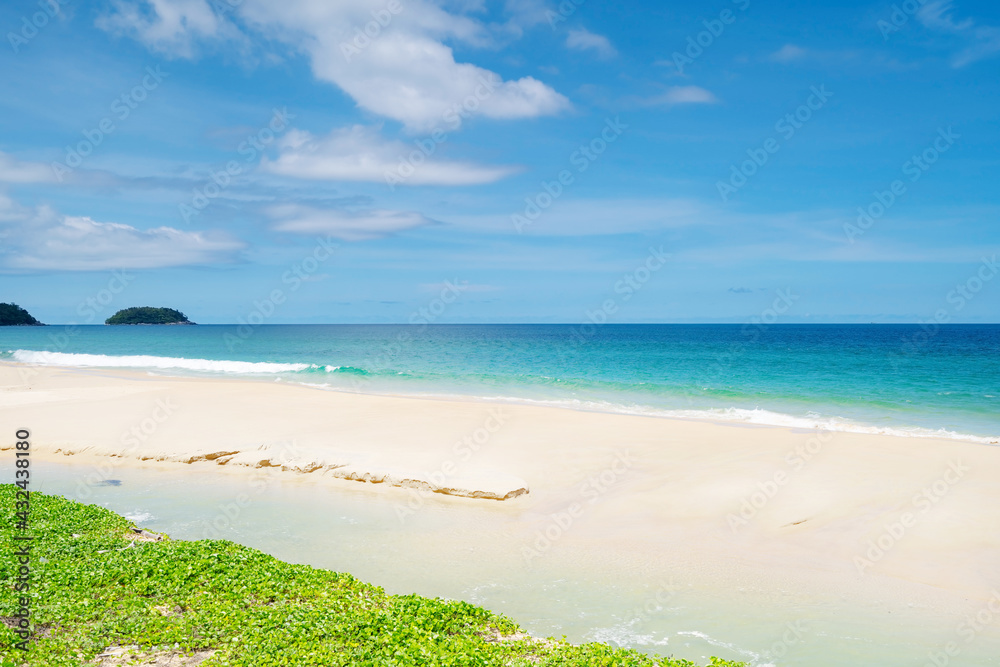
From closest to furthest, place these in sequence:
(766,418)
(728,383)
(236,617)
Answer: (236,617) → (766,418) → (728,383)

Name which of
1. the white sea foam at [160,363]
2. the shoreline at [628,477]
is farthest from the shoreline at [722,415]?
the white sea foam at [160,363]

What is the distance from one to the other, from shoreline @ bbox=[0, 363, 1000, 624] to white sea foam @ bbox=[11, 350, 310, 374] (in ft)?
73.3

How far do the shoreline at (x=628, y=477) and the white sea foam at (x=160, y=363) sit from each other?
22345mm

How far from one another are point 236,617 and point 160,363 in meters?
51.7

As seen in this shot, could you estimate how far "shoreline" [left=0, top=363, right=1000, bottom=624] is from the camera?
30.2ft

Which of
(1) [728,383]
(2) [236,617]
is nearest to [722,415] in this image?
(1) [728,383]

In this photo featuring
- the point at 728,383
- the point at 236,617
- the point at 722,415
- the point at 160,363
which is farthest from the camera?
the point at 160,363

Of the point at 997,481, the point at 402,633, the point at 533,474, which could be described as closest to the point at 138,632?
the point at 402,633

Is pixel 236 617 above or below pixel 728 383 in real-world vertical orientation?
below

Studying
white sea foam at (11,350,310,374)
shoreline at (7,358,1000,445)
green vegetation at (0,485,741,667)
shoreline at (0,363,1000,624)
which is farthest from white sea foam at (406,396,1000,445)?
white sea foam at (11,350,310,374)

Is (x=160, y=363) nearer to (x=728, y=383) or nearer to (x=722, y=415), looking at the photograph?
(x=728, y=383)

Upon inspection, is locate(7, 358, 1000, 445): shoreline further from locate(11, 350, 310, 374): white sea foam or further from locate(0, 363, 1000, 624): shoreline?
locate(11, 350, 310, 374): white sea foam

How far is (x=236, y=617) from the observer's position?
634cm

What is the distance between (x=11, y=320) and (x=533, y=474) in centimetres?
24157
